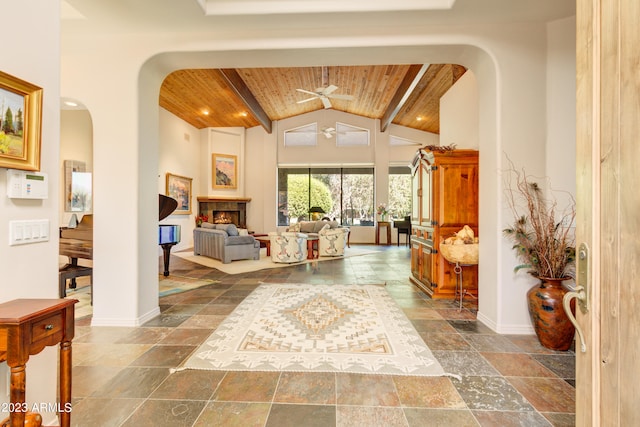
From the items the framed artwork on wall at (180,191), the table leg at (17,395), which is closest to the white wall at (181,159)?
the framed artwork on wall at (180,191)

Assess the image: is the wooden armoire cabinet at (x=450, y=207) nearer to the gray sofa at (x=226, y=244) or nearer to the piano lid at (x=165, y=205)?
the piano lid at (x=165, y=205)

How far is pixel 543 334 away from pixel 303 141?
926 cm

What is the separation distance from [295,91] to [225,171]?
3.92 metres

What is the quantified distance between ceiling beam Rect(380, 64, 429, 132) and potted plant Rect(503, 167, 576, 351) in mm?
3272

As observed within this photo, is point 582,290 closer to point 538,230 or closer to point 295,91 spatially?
point 538,230

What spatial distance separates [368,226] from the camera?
10500 millimetres

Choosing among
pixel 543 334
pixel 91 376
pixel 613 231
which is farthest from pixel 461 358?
pixel 91 376

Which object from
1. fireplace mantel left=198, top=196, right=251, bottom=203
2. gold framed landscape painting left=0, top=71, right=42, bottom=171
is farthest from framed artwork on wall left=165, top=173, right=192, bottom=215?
gold framed landscape painting left=0, top=71, right=42, bottom=171

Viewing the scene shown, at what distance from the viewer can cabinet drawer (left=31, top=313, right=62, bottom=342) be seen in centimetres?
118

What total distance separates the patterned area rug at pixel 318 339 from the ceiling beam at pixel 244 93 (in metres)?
4.50

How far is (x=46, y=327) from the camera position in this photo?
123 cm

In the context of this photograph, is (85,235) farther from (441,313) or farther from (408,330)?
(441,313)

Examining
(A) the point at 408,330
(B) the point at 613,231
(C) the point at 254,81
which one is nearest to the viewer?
(B) the point at 613,231

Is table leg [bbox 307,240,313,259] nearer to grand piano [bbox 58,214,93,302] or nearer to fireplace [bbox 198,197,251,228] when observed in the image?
fireplace [bbox 198,197,251,228]
